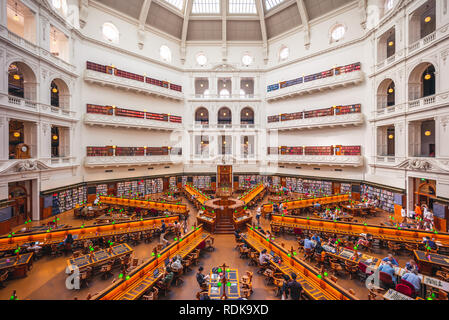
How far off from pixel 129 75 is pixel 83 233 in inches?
648

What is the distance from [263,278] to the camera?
8.09m

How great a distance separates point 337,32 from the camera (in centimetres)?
2067

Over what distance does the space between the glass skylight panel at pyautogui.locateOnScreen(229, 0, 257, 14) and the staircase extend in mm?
23776

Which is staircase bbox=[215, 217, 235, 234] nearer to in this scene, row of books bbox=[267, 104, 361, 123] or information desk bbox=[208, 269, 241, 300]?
information desk bbox=[208, 269, 241, 300]

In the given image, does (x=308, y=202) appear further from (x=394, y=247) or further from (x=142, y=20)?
(x=142, y=20)

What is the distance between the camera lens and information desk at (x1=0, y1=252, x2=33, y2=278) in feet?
24.7

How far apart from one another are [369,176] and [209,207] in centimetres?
1439

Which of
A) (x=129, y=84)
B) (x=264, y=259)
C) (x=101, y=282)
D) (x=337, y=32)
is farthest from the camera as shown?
(x=337, y=32)

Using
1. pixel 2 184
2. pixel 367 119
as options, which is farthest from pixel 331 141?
pixel 2 184

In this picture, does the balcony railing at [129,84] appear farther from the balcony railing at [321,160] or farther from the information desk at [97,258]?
the information desk at [97,258]

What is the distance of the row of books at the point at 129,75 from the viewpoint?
18.9 meters

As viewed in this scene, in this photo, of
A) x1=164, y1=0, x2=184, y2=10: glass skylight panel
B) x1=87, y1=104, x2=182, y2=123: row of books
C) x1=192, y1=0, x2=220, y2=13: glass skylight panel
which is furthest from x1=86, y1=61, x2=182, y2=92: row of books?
x1=192, y1=0, x2=220, y2=13: glass skylight panel

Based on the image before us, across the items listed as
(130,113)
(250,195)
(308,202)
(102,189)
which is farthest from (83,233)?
(308,202)

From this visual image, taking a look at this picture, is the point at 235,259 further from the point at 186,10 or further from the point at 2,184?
the point at 186,10
